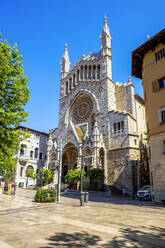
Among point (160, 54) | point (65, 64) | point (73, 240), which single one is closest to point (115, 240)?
point (73, 240)

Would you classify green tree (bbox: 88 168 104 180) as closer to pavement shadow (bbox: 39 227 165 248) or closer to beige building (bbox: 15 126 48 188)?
beige building (bbox: 15 126 48 188)

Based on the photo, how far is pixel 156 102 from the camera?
1873 centimetres

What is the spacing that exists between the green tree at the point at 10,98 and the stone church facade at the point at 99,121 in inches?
603

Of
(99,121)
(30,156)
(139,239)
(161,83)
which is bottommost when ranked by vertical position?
(139,239)

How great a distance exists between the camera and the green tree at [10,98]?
1327cm

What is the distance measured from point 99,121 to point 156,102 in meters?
18.9

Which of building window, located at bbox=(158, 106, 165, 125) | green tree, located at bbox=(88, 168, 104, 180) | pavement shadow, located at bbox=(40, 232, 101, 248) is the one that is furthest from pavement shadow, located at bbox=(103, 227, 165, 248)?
green tree, located at bbox=(88, 168, 104, 180)

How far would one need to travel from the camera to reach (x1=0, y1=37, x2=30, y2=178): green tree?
522 inches

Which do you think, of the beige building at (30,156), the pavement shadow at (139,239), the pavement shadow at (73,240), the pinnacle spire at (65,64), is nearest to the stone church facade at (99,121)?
the pinnacle spire at (65,64)

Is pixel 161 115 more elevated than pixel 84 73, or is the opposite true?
pixel 84 73

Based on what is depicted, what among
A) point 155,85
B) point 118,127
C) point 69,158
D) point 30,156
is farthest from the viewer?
point 30,156

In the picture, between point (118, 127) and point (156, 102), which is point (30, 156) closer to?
point (118, 127)

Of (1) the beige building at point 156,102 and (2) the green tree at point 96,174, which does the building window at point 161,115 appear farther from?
(2) the green tree at point 96,174

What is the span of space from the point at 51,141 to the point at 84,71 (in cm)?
1895
